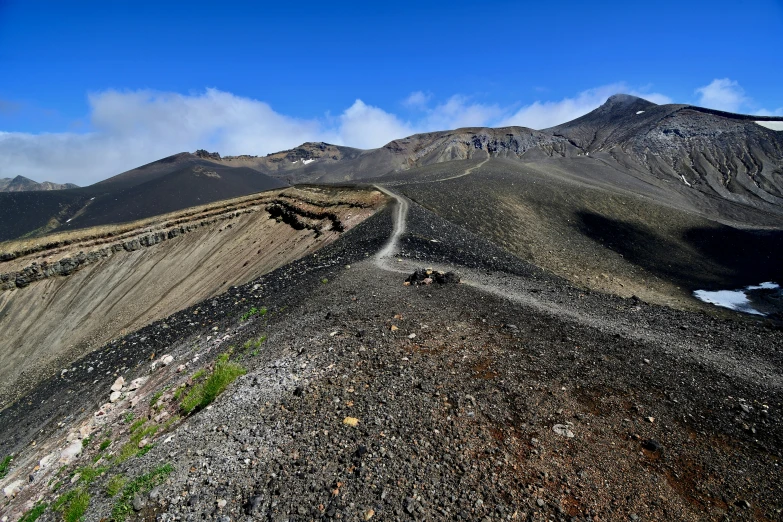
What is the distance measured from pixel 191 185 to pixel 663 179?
10471 cm

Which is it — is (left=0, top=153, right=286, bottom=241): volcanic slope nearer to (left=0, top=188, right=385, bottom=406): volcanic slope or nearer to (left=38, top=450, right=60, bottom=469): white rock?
(left=0, top=188, right=385, bottom=406): volcanic slope

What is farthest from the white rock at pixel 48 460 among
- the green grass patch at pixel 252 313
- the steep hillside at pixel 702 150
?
the steep hillside at pixel 702 150

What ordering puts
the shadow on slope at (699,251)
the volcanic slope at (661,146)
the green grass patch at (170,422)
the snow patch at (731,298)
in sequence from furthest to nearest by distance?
the volcanic slope at (661,146)
the shadow on slope at (699,251)
the snow patch at (731,298)
the green grass patch at (170,422)

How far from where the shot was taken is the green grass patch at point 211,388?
863 centimetres

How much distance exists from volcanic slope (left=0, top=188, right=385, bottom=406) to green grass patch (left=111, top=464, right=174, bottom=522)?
19.7 metres

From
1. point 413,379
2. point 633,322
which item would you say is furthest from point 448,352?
point 633,322

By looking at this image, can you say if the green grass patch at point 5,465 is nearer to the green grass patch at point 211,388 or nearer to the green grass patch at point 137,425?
the green grass patch at point 137,425

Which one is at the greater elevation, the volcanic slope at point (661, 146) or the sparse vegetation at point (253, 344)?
the volcanic slope at point (661, 146)

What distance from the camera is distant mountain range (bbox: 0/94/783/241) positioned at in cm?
7050

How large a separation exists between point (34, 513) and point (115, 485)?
2.55 metres

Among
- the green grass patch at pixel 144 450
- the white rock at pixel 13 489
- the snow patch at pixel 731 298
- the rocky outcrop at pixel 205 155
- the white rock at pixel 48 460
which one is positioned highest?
the rocky outcrop at pixel 205 155

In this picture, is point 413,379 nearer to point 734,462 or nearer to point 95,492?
point 734,462

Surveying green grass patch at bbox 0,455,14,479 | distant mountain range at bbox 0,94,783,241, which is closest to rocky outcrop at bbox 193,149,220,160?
distant mountain range at bbox 0,94,783,241

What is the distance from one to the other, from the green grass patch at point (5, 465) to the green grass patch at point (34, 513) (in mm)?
5379
